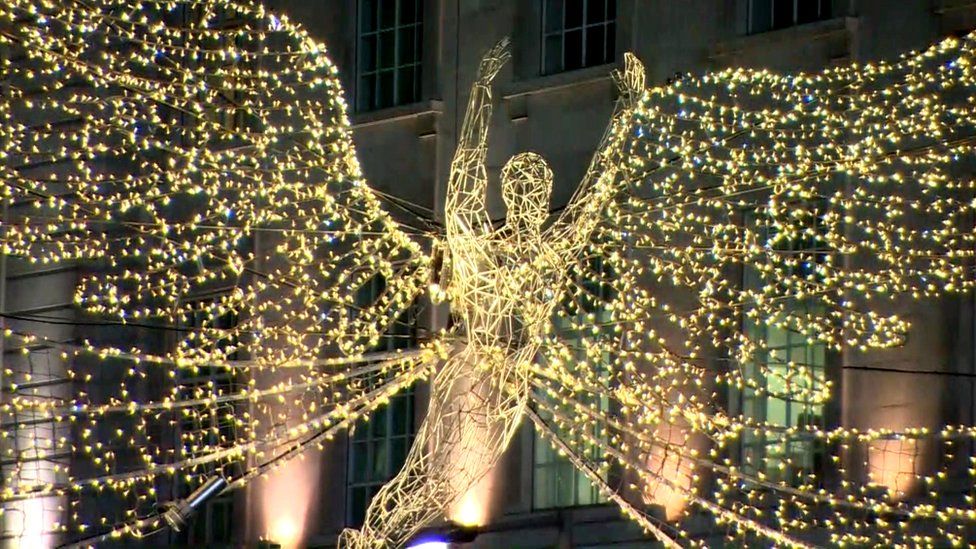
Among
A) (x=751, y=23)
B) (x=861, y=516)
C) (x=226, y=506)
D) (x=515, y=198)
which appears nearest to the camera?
(x=515, y=198)

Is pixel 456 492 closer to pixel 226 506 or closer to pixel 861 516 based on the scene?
pixel 861 516

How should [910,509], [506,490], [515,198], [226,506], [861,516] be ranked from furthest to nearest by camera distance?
[226,506] → [506,490] → [861,516] → [515,198] → [910,509]

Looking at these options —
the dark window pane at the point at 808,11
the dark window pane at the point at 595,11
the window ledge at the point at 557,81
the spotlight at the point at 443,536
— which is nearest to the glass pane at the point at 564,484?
the spotlight at the point at 443,536

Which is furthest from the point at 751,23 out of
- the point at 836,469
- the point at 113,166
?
the point at 113,166

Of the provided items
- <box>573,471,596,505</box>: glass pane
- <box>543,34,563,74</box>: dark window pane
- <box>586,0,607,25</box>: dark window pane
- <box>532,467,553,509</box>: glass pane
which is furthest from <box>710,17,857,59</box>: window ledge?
<box>532,467,553,509</box>: glass pane

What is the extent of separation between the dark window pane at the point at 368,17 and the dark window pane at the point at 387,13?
11 centimetres

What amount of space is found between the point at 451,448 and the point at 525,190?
1.72 metres

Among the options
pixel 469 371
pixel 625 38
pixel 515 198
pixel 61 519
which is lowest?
pixel 61 519

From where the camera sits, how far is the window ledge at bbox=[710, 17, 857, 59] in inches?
803

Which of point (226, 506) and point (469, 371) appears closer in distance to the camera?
point (469, 371)

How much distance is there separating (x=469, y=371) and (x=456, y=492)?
80 centimetres

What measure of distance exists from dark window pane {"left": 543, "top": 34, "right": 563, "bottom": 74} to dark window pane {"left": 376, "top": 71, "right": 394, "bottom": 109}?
7.58 ft

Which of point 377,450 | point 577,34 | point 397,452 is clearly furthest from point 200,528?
point 577,34

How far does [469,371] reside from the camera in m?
16.3
